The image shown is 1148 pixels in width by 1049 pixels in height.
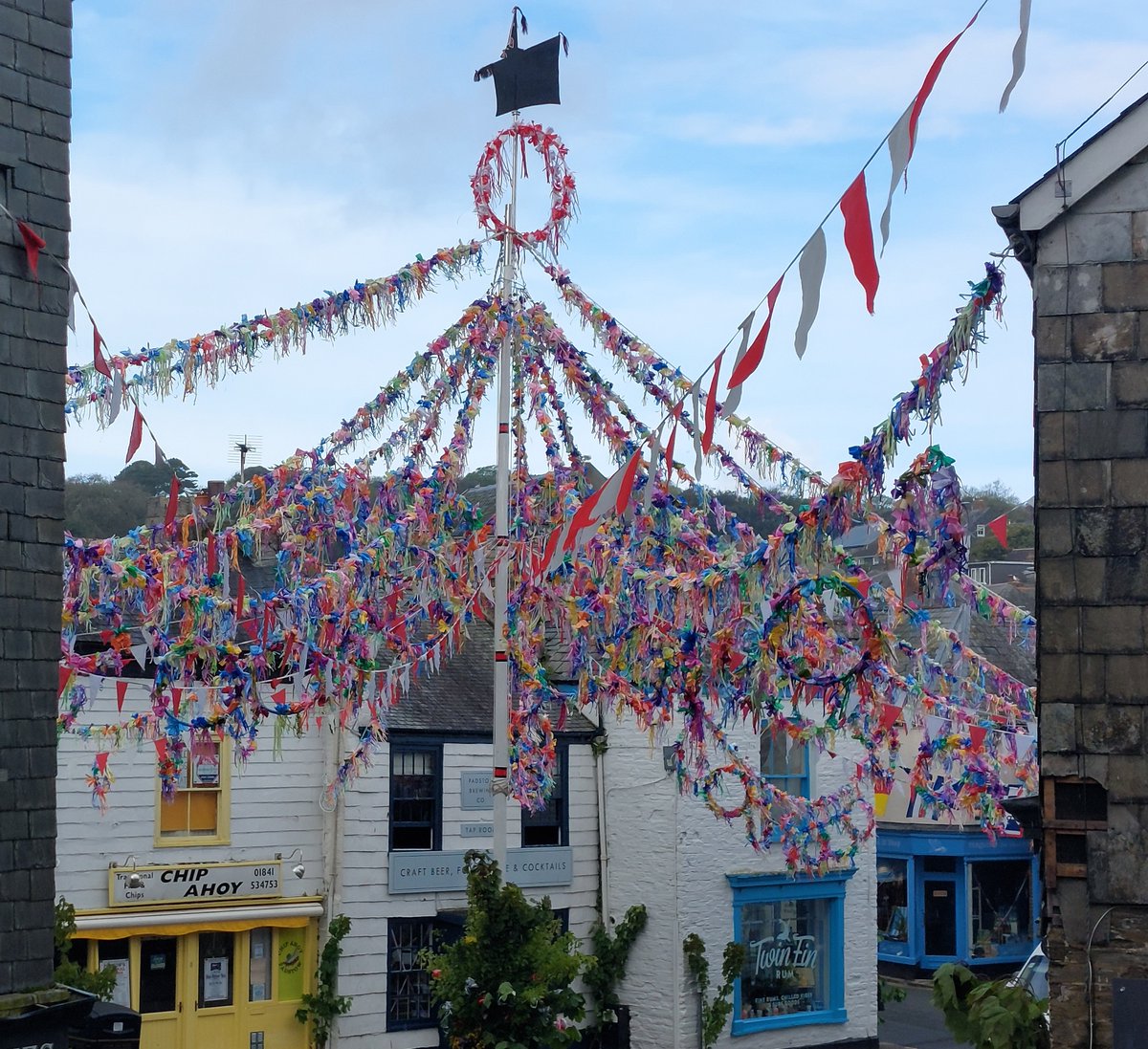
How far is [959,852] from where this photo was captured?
→ 2973 cm

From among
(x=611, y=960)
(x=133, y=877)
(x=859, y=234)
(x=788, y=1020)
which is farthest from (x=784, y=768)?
(x=859, y=234)

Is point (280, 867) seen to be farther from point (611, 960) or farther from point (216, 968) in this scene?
point (611, 960)

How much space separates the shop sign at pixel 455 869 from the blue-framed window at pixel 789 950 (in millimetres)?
2425

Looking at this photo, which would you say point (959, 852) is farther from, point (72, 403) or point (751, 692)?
point (72, 403)

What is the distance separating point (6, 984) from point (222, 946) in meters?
9.50

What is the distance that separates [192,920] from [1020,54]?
49.6ft

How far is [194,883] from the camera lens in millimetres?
18609

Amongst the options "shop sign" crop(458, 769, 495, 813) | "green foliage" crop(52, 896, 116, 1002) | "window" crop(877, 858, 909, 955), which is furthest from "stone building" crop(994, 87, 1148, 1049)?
"window" crop(877, 858, 909, 955)

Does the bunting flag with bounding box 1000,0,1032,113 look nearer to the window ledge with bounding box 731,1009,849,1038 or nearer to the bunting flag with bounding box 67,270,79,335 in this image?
the bunting flag with bounding box 67,270,79,335

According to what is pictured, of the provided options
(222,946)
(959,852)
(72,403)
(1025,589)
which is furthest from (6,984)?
(1025,589)

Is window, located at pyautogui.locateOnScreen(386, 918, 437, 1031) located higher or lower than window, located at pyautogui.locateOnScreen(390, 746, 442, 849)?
lower

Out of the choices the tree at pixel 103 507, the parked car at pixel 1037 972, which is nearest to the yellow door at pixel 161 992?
the parked car at pixel 1037 972

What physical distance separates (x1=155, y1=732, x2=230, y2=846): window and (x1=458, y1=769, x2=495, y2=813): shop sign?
328 cm

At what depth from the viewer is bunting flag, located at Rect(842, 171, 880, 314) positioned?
7.61 metres
